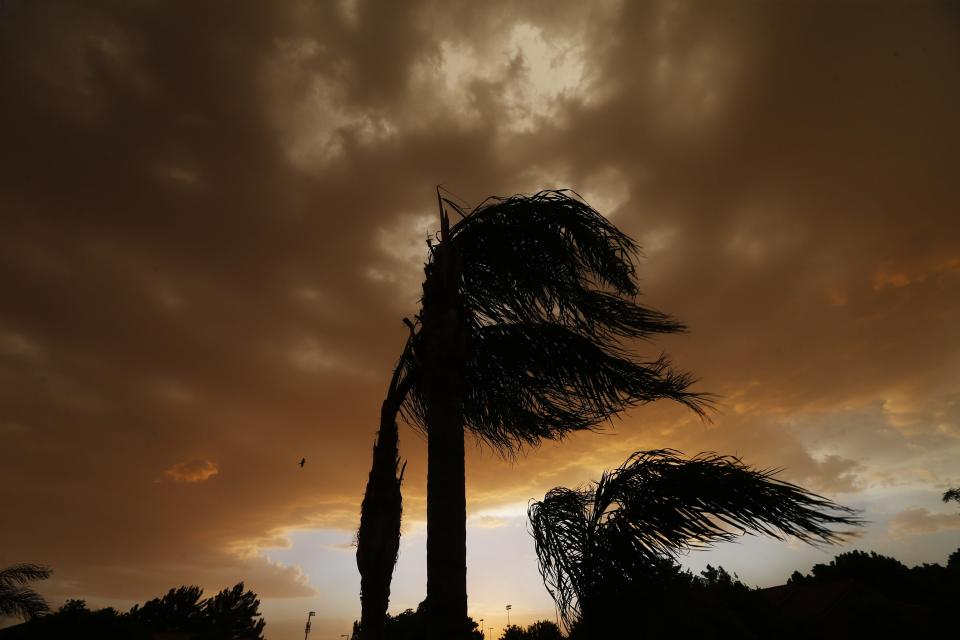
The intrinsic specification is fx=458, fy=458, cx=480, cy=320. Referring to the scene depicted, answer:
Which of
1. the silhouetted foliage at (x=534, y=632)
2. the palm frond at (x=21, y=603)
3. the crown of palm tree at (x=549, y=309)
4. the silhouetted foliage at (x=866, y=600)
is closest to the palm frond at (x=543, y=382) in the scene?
the crown of palm tree at (x=549, y=309)

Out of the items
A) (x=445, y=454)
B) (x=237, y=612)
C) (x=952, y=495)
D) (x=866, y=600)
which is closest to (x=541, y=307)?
(x=445, y=454)

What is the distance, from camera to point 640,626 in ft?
12.8

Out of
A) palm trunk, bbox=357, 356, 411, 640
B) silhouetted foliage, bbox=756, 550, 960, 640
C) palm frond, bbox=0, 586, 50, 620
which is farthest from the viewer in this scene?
palm frond, bbox=0, 586, 50, 620

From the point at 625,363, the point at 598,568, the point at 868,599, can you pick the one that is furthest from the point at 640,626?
the point at 868,599

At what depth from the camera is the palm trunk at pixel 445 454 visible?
318 cm

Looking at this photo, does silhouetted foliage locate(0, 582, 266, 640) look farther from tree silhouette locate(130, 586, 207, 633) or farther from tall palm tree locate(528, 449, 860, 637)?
tall palm tree locate(528, 449, 860, 637)

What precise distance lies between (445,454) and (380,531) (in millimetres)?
1905

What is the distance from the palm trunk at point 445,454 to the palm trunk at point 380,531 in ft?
5.64

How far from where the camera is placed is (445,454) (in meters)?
3.61

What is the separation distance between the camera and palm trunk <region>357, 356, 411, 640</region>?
475 centimetres

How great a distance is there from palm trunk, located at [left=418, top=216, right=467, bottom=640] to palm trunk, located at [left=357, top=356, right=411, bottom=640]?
5.64ft

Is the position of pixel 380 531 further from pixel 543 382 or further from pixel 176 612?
pixel 176 612

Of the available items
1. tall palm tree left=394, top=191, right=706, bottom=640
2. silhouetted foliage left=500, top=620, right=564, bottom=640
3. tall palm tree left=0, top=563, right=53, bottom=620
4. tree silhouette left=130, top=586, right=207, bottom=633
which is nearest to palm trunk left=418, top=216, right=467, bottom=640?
tall palm tree left=394, top=191, right=706, bottom=640

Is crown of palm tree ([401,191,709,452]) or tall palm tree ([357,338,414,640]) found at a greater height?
crown of palm tree ([401,191,709,452])
